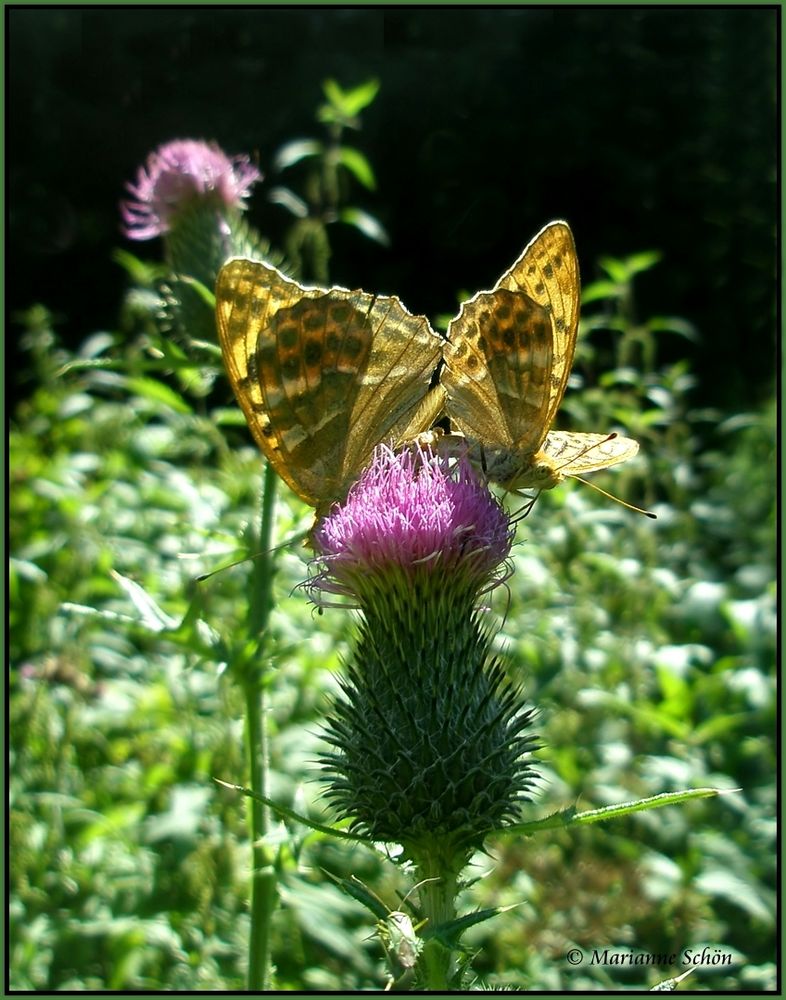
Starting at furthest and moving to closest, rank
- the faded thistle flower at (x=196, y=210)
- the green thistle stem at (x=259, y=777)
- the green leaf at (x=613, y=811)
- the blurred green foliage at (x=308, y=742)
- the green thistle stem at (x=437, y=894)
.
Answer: the faded thistle flower at (x=196, y=210) → the blurred green foliage at (x=308, y=742) → the green thistle stem at (x=259, y=777) → the green thistle stem at (x=437, y=894) → the green leaf at (x=613, y=811)

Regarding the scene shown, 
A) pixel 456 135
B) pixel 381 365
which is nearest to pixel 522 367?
pixel 381 365

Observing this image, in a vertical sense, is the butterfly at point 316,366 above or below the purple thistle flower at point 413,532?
above

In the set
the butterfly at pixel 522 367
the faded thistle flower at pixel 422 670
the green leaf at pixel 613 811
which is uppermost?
the butterfly at pixel 522 367

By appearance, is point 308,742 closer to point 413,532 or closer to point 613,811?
point 413,532

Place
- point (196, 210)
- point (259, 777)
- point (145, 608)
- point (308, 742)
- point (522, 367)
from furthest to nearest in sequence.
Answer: point (196, 210) < point (308, 742) < point (259, 777) < point (145, 608) < point (522, 367)

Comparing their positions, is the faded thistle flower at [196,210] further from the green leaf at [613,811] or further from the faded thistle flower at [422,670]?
the green leaf at [613,811]

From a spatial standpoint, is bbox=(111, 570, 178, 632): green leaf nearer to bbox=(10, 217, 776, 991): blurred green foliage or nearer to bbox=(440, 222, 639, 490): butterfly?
bbox=(10, 217, 776, 991): blurred green foliage

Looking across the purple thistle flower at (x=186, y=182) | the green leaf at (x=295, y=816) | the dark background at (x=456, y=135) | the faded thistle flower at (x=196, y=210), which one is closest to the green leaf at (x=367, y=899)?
the green leaf at (x=295, y=816)

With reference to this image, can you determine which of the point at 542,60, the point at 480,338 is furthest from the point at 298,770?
the point at 542,60

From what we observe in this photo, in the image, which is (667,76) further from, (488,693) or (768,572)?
(488,693)
